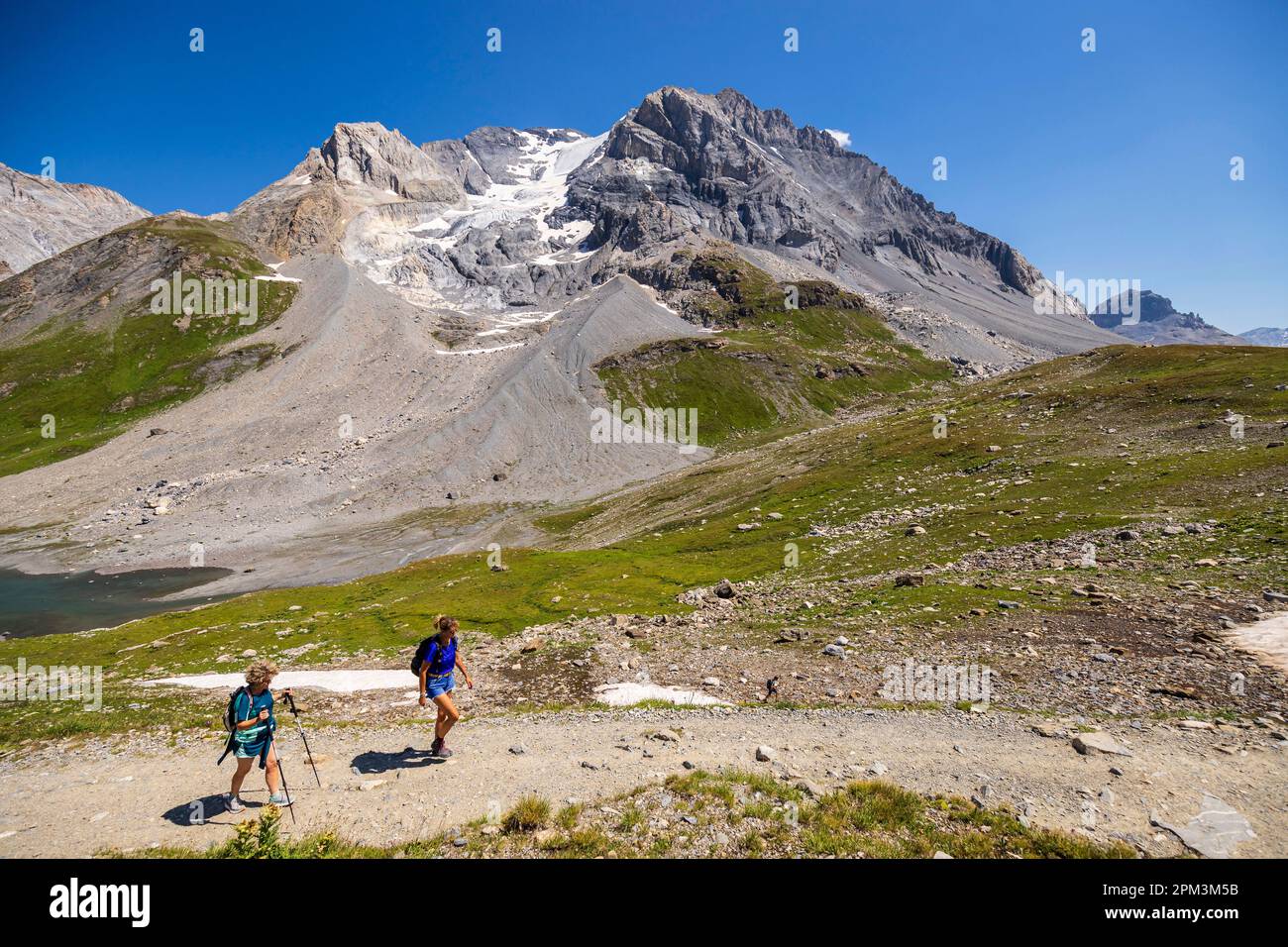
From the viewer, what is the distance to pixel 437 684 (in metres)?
15.5

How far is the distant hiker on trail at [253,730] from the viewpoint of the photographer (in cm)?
1272

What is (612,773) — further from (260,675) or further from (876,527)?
(876,527)

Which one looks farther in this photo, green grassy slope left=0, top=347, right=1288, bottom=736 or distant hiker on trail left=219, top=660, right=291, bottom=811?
green grassy slope left=0, top=347, right=1288, bottom=736

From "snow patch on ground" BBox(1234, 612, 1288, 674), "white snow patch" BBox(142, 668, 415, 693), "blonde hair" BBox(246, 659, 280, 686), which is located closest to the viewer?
"blonde hair" BBox(246, 659, 280, 686)

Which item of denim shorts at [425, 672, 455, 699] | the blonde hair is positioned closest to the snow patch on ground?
denim shorts at [425, 672, 455, 699]

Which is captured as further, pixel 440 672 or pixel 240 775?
pixel 440 672

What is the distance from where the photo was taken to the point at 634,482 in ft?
379

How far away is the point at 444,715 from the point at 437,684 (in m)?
0.85

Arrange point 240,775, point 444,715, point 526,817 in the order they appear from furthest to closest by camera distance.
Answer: point 444,715 → point 240,775 → point 526,817

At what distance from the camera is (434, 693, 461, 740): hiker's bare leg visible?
1503 centimetres

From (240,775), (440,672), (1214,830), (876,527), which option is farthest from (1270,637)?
(240,775)

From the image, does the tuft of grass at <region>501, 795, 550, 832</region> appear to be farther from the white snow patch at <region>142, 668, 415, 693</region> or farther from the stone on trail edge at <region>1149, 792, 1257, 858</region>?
the white snow patch at <region>142, 668, 415, 693</region>

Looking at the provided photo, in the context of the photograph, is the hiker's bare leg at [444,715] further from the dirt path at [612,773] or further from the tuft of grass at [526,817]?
the tuft of grass at [526,817]
